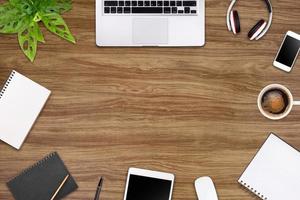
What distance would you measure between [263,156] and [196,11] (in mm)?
435

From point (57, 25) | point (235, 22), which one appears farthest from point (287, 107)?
point (57, 25)

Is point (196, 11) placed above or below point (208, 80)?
above

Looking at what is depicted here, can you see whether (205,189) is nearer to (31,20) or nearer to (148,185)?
(148,185)

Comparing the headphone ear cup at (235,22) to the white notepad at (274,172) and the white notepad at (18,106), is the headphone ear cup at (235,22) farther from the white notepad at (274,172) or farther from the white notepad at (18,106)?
the white notepad at (18,106)

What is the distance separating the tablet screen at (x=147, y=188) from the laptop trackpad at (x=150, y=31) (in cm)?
37

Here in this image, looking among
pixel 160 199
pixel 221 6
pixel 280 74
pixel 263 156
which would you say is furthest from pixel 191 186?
pixel 221 6

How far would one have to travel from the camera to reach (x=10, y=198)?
53.7 inches

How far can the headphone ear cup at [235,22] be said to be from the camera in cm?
139

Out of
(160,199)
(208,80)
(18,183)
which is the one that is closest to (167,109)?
(208,80)

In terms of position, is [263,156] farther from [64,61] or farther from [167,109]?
[64,61]

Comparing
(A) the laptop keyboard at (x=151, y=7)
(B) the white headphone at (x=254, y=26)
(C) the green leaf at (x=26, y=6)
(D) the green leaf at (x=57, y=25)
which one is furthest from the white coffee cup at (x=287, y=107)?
(C) the green leaf at (x=26, y=6)

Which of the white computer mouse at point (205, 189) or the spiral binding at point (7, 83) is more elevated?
the spiral binding at point (7, 83)

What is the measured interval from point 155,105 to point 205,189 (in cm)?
26

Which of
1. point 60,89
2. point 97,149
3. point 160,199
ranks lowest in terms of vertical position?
point 160,199
